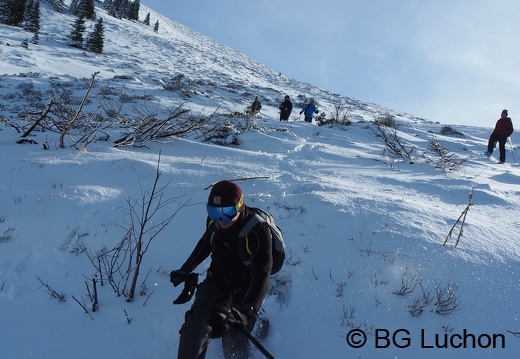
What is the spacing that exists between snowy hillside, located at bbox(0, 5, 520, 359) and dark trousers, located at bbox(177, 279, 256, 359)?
0.73 feet

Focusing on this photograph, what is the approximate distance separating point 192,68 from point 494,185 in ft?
84.2

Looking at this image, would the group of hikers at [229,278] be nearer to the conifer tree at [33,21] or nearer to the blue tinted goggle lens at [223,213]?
the blue tinted goggle lens at [223,213]

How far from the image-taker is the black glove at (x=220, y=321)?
76.0 inches

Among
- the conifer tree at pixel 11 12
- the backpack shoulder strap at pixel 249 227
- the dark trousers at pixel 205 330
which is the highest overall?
the conifer tree at pixel 11 12

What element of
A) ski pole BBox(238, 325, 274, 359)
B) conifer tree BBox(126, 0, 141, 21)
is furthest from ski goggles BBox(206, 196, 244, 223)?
conifer tree BBox(126, 0, 141, 21)

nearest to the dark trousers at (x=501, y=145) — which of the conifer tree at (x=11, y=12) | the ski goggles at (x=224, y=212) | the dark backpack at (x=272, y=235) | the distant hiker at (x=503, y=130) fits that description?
the distant hiker at (x=503, y=130)

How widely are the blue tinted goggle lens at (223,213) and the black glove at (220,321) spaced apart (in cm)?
59

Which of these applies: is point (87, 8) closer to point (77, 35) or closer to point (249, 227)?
point (77, 35)

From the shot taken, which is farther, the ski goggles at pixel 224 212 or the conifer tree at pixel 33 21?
the conifer tree at pixel 33 21

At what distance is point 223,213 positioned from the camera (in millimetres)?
2197

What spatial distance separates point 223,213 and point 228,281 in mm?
573

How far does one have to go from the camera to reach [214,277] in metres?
2.45

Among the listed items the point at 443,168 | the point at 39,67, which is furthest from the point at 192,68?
the point at 443,168

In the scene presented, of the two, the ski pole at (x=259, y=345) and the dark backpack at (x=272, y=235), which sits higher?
the dark backpack at (x=272, y=235)
